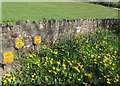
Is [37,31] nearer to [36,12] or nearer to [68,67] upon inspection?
[68,67]

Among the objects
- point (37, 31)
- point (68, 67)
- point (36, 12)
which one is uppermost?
point (37, 31)

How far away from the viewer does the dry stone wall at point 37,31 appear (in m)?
4.68

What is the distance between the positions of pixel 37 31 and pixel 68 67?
5.50ft

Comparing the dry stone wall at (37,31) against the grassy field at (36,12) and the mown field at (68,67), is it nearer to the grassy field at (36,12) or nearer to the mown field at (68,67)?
the mown field at (68,67)

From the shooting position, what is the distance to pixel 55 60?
493 cm

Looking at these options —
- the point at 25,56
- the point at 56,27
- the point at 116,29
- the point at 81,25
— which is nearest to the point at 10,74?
the point at 25,56

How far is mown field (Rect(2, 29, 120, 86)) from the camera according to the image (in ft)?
13.9

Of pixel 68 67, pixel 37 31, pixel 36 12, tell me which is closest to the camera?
pixel 68 67

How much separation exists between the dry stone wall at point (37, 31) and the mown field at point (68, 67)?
1.01ft

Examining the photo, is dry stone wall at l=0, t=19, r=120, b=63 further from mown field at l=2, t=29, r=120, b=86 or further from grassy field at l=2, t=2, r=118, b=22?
grassy field at l=2, t=2, r=118, b=22

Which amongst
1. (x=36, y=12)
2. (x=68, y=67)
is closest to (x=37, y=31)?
(x=68, y=67)

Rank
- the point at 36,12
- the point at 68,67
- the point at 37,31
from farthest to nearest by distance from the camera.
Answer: the point at 36,12 < the point at 37,31 < the point at 68,67

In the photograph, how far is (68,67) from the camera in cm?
468

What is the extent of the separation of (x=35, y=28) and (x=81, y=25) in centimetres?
247
